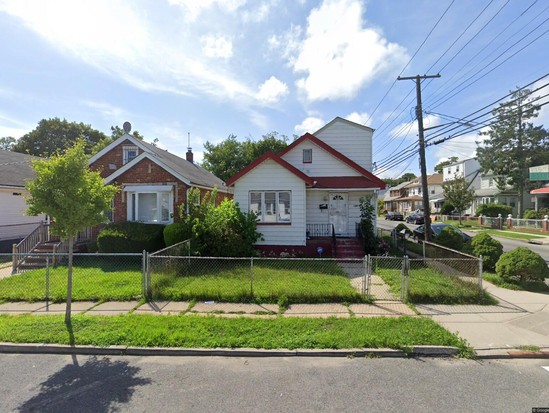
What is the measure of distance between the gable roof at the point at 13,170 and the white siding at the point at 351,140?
613 inches

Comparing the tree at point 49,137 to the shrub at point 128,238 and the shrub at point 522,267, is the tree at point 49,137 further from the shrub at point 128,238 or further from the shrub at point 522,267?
the shrub at point 522,267

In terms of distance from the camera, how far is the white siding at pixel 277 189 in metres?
12.9

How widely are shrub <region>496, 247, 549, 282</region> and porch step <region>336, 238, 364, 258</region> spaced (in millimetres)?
5003

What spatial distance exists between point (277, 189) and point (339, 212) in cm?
391

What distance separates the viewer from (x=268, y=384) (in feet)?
13.8

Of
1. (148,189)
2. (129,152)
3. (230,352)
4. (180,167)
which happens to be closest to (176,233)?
(148,189)

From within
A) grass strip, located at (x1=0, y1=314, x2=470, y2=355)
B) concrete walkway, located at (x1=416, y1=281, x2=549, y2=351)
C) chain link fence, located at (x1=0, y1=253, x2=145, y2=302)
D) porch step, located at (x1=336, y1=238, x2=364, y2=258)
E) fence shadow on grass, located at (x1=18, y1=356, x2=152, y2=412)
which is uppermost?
porch step, located at (x1=336, y1=238, x2=364, y2=258)

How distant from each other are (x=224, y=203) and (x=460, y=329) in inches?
353

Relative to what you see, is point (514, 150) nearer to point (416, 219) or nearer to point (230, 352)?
point (416, 219)

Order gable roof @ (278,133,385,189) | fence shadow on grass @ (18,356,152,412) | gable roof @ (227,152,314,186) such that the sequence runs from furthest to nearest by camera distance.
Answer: gable roof @ (278,133,385,189), gable roof @ (227,152,314,186), fence shadow on grass @ (18,356,152,412)

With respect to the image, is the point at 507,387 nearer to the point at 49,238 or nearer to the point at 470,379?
the point at 470,379

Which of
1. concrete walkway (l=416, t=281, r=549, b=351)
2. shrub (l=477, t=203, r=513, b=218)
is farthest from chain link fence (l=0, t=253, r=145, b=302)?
shrub (l=477, t=203, r=513, b=218)

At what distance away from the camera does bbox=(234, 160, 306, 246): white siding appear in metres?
12.9

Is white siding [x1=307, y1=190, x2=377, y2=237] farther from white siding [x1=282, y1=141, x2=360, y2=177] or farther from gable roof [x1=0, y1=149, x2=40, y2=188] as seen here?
gable roof [x1=0, y1=149, x2=40, y2=188]
